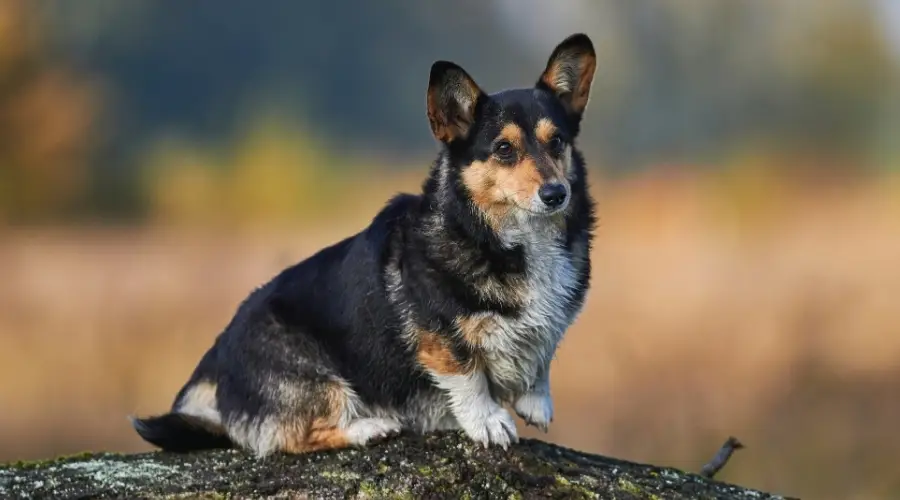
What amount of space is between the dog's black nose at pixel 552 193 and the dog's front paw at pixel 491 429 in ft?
3.42

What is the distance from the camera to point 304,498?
171 inches

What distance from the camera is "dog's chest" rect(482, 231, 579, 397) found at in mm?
4770

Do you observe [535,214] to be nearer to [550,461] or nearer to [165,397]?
[550,461]

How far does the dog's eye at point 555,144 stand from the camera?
4.81m

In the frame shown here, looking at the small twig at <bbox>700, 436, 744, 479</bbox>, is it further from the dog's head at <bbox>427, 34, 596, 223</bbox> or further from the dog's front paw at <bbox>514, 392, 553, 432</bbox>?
the dog's head at <bbox>427, 34, 596, 223</bbox>

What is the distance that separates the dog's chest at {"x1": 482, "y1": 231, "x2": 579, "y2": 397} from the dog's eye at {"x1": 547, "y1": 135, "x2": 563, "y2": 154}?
404 millimetres

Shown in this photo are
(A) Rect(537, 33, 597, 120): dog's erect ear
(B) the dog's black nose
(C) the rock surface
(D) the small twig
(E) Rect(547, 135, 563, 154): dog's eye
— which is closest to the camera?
(C) the rock surface

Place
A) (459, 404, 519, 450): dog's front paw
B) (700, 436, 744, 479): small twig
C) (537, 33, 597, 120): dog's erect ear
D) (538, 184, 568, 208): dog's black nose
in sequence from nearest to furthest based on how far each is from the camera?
(538, 184, 568, 208): dog's black nose → (459, 404, 519, 450): dog's front paw → (537, 33, 597, 120): dog's erect ear → (700, 436, 744, 479): small twig

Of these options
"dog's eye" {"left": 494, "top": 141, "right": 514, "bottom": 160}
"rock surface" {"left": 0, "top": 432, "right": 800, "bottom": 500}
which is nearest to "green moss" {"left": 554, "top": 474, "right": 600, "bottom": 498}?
"rock surface" {"left": 0, "top": 432, "right": 800, "bottom": 500}

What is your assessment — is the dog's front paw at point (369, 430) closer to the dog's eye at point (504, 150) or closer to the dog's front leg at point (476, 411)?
the dog's front leg at point (476, 411)

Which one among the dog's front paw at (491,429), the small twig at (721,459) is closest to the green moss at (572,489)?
the dog's front paw at (491,429)

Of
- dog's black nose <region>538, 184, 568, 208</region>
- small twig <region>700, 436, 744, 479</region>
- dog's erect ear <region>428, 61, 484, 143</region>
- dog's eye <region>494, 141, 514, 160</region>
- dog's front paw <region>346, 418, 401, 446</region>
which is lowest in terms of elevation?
dog's front paw <region>346, 418, 401, 446</region>

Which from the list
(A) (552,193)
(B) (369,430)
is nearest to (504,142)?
(A) (552,193)

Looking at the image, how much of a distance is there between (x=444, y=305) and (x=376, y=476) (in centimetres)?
85
